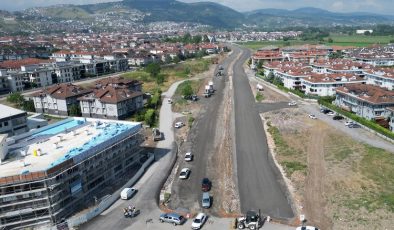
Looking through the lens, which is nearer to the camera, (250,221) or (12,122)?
(250,221)

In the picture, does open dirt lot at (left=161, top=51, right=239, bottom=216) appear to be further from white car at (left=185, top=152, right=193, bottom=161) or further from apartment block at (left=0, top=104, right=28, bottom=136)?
apartment block at (left=0, top=104, right=28, bottom=136)

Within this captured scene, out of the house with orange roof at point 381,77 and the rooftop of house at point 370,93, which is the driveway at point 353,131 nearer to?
the rooftop of house at point 370,93

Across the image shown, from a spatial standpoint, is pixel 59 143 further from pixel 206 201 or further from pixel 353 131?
pixel 353 131

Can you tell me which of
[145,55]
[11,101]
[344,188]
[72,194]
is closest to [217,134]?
[344,188]

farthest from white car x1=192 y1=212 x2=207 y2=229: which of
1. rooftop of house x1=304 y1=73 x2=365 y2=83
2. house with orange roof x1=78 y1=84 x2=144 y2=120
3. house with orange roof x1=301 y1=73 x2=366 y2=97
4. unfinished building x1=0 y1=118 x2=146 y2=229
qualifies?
rooftop of house x1=304 y1=73 x2=365 y2=83

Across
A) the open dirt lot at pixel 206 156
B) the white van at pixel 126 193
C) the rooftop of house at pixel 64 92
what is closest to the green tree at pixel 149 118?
the open dirt lot at pixel 206 156

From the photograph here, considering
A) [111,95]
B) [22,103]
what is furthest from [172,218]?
[22,103]
